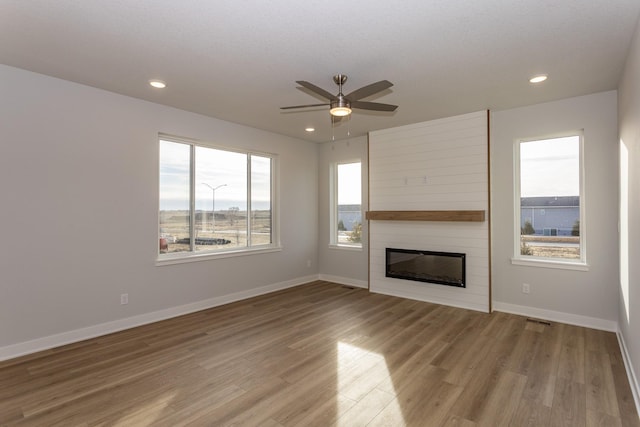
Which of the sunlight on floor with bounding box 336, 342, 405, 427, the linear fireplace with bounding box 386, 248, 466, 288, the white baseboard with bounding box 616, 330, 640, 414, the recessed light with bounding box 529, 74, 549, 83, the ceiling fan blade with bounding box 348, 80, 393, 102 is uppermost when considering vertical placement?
the recessed light with bounding box 529, 74, 549, 83

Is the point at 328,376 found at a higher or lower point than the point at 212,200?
lower

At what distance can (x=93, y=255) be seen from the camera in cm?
365

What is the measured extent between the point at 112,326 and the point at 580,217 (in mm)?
5838

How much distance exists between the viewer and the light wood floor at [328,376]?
2.25 m

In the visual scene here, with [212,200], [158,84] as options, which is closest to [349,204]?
[212,200]

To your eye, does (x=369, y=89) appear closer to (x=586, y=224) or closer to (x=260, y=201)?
(x=586, y=224)

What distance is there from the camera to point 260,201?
226 inches

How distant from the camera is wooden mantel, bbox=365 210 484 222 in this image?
4512 mm

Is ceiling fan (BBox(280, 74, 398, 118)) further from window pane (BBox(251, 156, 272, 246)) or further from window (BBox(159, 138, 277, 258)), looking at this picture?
window pane (BBox(251, 156, 272, 246))

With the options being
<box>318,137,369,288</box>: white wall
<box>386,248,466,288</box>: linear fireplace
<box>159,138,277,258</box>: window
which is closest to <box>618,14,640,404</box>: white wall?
<box>386,248,466,288</box>: linear fireplace

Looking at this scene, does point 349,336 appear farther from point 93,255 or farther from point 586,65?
point 586,65

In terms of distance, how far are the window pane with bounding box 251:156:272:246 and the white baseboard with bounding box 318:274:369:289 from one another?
1.44 metres

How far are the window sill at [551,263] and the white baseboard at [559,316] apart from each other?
58 cm

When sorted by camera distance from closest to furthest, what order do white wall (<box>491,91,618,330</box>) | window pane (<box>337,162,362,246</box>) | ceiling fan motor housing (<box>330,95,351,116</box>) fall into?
ceiling fan motor housing (<box>330,95,351,116</box>), white wall (<box>491,91,618,330</box>), window pane (<box>337,162,362,246</box>)
